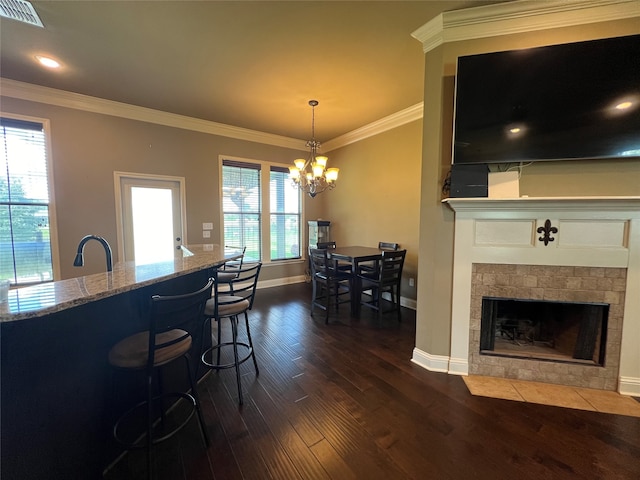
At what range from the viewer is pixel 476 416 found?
1.72m

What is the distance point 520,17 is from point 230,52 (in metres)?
2.45

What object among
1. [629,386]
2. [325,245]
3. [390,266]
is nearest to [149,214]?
[325,245]

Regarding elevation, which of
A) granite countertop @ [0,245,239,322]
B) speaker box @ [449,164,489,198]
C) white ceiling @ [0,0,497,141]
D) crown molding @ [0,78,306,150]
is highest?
white ceiling @ [0,0,497,141]

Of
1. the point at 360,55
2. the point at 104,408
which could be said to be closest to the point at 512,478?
the point at 104,408

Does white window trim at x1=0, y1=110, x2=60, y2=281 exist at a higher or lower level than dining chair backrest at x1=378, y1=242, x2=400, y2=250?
higher

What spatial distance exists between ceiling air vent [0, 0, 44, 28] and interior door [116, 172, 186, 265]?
1.86 metres

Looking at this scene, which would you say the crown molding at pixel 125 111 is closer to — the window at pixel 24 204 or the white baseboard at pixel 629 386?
the window at pixel 24 204

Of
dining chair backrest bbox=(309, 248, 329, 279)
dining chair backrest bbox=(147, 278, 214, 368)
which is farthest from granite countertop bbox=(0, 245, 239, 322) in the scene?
dining chair backrest bbox=(309, 248, 329, 279)

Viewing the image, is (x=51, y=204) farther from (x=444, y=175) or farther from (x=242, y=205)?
(x=444, y=175)

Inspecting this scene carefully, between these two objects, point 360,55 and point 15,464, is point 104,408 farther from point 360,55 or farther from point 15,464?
point 360,55

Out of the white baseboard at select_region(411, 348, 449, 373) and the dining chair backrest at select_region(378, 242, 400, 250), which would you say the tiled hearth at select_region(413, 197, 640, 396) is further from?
the dining chair backrest at select_region(378, 242, 400, 250)

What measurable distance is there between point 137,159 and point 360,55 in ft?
11.1

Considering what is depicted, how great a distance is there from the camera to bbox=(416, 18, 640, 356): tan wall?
1885mm

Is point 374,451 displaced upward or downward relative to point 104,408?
downward
